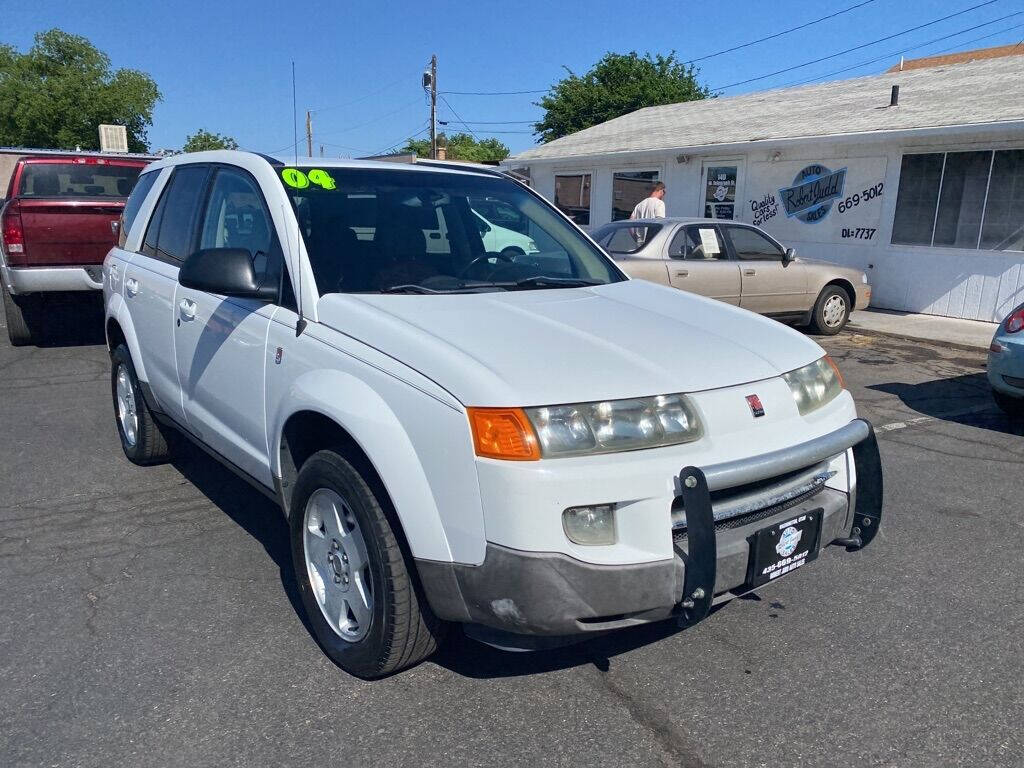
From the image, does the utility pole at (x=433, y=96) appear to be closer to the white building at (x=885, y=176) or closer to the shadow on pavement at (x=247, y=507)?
the white building at (x=885, y=176)

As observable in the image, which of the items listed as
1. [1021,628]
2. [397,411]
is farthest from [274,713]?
[1021,628]

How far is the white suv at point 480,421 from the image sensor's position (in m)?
2.39

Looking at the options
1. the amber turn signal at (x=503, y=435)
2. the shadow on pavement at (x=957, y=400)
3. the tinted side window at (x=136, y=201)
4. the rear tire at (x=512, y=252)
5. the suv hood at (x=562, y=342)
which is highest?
the tinted side window at (x=136, y=201)

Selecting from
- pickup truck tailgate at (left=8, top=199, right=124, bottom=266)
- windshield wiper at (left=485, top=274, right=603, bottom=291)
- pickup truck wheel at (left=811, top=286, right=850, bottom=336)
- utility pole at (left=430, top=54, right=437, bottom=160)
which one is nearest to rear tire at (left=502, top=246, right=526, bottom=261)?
windshield wiper at (left=485, top=274, right=603, bottom=291)

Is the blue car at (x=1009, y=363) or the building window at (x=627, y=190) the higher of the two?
the building window at (x=627, y=190)

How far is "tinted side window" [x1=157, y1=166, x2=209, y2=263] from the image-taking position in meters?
4.24

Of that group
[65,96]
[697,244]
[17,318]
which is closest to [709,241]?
[697,244]

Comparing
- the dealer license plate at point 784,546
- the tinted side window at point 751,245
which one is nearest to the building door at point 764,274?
the tinted side window at point 751,245

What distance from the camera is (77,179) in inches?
364

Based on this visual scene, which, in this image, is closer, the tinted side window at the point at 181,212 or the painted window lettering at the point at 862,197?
the tinted side window at the point at 181,212

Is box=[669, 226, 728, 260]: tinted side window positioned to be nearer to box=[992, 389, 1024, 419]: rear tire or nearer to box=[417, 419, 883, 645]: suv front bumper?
box=[992, 389, 1024, 419]: rear tire

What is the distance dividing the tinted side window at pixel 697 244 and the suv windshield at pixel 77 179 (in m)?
6.07

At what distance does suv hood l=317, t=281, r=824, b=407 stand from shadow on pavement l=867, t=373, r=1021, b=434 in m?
4.27

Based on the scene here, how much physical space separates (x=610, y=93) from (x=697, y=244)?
33133mm
